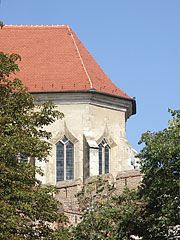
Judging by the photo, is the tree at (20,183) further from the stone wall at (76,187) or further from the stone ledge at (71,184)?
the stone ledge at (71,184)

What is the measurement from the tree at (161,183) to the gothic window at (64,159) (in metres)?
15.2

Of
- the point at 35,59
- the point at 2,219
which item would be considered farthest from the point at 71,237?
the point at 35,59

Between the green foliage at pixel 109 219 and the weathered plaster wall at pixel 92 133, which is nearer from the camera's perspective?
the green foliage at pixel 109 219

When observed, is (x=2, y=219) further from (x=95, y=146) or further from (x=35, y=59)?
(x=35, y=59)

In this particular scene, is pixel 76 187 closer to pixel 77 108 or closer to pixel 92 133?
pixel 92 133

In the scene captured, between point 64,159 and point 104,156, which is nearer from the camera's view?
point 64,159

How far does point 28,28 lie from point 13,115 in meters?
20.1

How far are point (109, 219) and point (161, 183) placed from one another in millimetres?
1894

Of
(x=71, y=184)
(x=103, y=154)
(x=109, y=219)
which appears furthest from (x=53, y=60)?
(x=109, y=219)

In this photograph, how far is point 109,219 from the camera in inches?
784

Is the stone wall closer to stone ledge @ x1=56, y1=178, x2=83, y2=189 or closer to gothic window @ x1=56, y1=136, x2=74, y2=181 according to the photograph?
stone ledge @ x1=56, y1=178, x2=83, y2=189

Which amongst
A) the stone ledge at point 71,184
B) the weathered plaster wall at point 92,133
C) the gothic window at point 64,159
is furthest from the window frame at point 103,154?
the stone ledge at point 71,184

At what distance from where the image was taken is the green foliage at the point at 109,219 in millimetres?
19722

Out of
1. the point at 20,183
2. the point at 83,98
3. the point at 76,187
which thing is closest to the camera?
the point at 20,183
